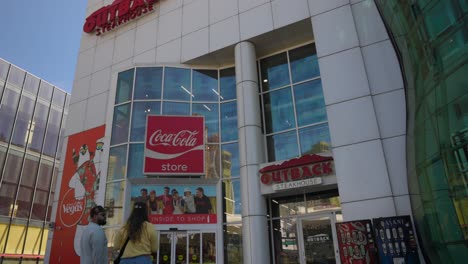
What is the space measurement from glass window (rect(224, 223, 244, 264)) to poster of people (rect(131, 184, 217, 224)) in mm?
697

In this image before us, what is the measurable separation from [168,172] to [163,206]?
134cm

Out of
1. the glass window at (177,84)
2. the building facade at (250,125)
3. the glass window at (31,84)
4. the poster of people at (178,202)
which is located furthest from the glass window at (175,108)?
the glass window at (31,84)

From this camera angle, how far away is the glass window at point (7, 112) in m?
29.4

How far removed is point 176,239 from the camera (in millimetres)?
13023

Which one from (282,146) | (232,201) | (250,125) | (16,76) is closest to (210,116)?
(250,125)

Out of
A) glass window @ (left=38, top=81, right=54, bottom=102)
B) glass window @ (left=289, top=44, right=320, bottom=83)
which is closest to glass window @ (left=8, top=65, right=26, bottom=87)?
glass window @ (left=38, top=81, right=54, bottom=102)

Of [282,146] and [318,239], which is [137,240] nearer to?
[318,239]

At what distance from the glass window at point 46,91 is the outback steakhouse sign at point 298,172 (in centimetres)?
3018

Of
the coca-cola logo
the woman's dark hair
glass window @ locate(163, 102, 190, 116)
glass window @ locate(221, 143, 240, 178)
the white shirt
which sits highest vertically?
glass window @ locate(163, 102, 190, 116)

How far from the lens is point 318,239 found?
11.7 m

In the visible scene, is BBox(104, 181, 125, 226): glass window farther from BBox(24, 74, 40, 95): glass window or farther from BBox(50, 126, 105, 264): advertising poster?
BBox(24, 74, 40, 95): glass window

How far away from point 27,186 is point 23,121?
5991 millimetres

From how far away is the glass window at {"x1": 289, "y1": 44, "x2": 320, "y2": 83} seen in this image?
13.7m

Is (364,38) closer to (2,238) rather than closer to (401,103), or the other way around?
(401,103)
